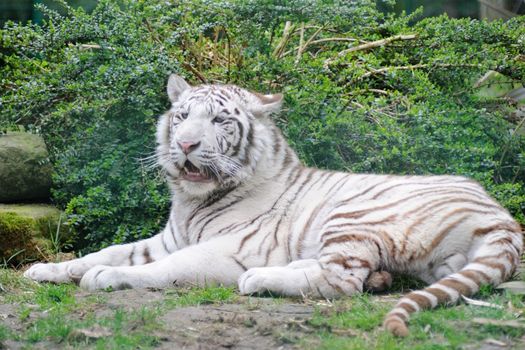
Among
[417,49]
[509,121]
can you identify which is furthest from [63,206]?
[509,121]

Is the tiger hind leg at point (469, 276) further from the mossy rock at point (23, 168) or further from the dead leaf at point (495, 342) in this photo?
the mossy rock at point (23, 168)

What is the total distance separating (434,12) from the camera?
771 cm

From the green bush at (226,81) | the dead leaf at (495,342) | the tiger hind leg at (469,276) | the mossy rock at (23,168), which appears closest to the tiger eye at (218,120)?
the green bush at (226,81)

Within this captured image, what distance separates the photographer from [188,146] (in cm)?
441

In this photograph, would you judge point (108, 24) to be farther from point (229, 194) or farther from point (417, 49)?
point (417, 49)

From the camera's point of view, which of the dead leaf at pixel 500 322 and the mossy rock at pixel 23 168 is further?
the mossy rock at pixel 23 168

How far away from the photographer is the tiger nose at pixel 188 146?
4.41m

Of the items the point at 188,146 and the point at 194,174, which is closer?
the point at 188,146

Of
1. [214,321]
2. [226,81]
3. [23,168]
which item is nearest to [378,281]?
[214,321]

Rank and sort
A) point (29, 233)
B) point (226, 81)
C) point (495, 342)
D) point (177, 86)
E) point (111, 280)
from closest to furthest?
point (495, 342) → point (111, 280) → point (177, 86) → point (29, 233) → point (226, 81)

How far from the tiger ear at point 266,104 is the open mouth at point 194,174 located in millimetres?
520

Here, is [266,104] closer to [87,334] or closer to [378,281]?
[378,281]

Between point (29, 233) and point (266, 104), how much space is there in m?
1.86

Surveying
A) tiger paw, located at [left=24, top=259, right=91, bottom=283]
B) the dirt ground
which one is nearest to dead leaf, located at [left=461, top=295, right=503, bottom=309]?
the dirt ground
